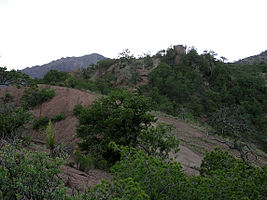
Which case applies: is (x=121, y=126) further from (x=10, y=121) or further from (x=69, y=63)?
(x=69, y=63)

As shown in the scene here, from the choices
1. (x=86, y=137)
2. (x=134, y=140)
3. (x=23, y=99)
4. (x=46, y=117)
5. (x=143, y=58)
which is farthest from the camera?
A: (x=143, y=58)

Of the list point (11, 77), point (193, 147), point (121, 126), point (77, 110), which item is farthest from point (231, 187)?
point (77, 110)

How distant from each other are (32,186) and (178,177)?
2719mm

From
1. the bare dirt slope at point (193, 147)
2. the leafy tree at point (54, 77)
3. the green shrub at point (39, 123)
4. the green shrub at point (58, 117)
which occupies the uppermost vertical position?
the leafy tree at point (54, 77)

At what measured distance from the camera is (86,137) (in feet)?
33.9

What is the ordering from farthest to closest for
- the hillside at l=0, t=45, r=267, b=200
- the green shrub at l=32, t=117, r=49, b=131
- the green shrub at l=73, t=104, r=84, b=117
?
the green shrub at l=73, t=104, r=84, b=117, the green shrub at l=32, t=117, r=49, b=131, the hillside at l=0, t=45, r=267, b=200

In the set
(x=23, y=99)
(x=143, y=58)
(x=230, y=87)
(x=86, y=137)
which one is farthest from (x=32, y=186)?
(x=143, y=58)

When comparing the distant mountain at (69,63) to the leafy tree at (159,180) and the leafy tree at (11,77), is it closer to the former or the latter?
the leafy tree at (11,77)

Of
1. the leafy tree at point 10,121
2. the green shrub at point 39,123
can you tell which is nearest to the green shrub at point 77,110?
the green shrub at point 39,123

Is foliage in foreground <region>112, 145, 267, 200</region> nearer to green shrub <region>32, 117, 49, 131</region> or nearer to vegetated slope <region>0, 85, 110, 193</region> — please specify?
vegetated slope <region>0, 85, 110, 193</region>

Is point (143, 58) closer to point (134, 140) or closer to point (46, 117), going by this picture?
point (46, 117)

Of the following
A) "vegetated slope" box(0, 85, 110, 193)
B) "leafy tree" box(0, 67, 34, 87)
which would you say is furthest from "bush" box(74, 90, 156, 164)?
"leafy tree" box(0, 67, 34, 87)

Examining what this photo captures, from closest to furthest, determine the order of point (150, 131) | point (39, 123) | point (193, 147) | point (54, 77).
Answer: point (150, 131)
point (39, 123)
point (193, 147)
point (54, 77)

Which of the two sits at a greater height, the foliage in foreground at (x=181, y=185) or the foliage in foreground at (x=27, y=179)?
the foliage in foreground at (x=27, y=179)
